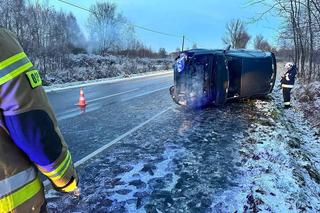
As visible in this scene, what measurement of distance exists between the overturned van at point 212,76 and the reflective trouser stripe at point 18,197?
10546 millimetres

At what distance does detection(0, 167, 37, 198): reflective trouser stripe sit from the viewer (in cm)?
188

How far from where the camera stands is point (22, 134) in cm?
184

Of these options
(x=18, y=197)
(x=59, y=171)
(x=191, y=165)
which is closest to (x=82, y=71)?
(x=191, y=165)

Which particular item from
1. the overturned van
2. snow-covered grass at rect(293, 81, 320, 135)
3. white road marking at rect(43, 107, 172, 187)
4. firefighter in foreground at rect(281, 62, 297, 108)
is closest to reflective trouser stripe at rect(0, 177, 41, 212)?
white road marking at rect(43, 107, 172, 187)

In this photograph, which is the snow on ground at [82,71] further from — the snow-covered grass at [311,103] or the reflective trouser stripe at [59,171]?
the reflective trouser stripe at [59,171]

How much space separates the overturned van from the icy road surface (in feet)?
3.64

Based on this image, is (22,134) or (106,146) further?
(106,146)

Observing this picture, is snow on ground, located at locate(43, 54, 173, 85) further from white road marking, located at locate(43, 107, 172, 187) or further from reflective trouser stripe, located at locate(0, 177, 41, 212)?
reflective trouser stripe, located at locate(0, 177, 41, 212)

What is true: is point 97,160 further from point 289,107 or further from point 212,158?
point 289,107

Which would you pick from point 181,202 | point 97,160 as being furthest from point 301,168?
point 97,160

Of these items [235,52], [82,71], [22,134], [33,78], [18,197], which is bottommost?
[82,71]

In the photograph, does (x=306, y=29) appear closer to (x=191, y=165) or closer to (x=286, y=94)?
(x=286, y=94)

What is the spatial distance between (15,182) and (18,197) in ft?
0.27

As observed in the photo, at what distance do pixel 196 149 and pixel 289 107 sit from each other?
29.1ft
